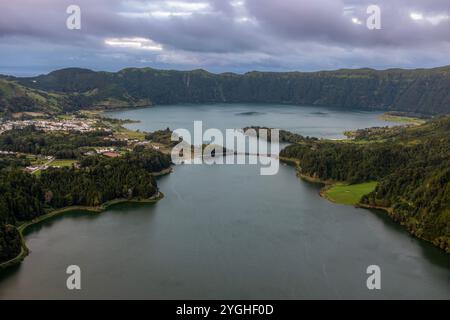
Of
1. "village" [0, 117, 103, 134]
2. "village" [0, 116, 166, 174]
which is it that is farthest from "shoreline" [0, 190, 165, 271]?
"village" [0, 117, 103, 134]

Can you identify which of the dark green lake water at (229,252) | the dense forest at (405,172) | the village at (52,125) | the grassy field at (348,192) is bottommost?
the dark green lake water at (229,252)

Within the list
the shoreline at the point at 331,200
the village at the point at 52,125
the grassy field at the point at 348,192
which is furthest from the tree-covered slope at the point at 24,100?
the grassy field at the point at 348,192

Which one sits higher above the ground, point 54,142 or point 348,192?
point 54,142

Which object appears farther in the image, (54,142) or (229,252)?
(54,142)

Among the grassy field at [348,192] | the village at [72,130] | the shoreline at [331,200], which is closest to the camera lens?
the shoreline at [331,200]

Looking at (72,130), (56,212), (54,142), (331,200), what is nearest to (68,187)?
(56,212)

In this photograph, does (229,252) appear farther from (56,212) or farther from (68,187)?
(68,187)

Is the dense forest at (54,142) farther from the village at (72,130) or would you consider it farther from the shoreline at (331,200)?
the shoreline at (331,200)
